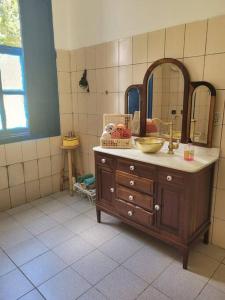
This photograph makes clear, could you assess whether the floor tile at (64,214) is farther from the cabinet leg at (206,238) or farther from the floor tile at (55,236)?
the cabinet leg at (206,238)

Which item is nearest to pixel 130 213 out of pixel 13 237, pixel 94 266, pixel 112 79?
pixel 94 266

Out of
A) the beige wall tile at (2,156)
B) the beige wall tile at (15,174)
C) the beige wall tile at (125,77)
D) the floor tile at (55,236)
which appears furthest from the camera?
the beige wall tile at (15,174)

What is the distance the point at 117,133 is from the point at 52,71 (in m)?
1.30

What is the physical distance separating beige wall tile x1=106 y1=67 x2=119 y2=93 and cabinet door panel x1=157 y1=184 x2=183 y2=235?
126 cm

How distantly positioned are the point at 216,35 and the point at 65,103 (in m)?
1.91

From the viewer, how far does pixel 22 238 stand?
2111mm

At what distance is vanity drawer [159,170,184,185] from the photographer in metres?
1.60

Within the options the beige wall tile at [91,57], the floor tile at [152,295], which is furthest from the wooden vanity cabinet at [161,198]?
the beige wall tile at [91,57]

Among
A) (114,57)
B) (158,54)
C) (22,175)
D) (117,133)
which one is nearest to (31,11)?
(114,57)

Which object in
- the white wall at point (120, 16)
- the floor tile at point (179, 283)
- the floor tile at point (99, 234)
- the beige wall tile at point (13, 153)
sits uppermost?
the white wall at point (120, 16)

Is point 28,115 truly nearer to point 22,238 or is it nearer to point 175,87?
point 22,238

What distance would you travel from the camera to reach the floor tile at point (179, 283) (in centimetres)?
150

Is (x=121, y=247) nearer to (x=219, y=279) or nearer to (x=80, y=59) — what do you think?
(x=219, y=279)

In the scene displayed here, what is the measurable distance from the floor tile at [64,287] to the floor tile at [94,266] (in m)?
0.05
